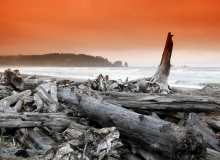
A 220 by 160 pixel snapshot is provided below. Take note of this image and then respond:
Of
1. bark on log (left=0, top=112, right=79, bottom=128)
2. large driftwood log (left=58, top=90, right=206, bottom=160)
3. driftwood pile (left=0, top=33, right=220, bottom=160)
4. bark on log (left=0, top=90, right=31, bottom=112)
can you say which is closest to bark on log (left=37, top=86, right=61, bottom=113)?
driftwood pile (left=0, top=33, right=220, bottom=160)

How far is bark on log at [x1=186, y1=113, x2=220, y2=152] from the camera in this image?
222 cm

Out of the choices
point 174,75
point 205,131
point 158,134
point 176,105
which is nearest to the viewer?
point 158,134

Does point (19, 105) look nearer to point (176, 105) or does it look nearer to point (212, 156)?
point (176, 105)

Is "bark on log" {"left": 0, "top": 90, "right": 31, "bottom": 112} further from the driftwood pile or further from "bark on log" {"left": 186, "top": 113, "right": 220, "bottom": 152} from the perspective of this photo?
"bark on log" {"left": 186, "top": 113, "right": 220, "bottom": 152}

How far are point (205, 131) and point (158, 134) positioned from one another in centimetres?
122

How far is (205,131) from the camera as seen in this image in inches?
96.3

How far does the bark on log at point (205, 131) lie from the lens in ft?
7.29

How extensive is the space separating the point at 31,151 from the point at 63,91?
2043mm

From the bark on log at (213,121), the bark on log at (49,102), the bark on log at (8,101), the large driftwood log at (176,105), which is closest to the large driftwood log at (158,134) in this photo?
the large driftwood log at (176,105)

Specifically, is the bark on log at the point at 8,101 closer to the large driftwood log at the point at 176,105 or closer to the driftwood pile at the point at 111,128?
the driftwood pile at the point at 111,128

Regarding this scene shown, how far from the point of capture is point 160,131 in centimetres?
175

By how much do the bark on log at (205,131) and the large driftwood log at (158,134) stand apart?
0.84 m

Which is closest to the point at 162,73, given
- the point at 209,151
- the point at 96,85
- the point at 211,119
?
the point at 96,85

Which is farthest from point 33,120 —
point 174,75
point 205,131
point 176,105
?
point 174,75
